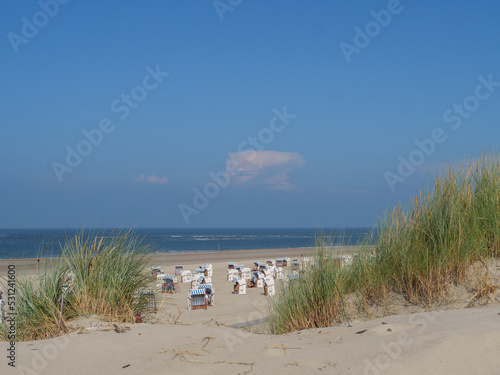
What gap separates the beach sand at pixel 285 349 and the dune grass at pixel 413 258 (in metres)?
0.65

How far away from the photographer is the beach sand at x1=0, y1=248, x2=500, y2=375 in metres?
2.51

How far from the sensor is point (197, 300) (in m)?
11.1

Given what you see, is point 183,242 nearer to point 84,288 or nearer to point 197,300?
point 197,300

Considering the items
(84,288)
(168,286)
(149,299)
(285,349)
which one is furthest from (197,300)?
(285,349)

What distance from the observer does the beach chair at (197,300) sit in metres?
11.0

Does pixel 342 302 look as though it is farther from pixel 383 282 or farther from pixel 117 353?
pixel 117 353

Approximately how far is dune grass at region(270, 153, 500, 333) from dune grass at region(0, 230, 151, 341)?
157 centimetres

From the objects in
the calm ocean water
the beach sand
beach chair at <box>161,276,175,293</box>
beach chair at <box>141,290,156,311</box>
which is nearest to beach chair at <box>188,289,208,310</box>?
the calm ocean water

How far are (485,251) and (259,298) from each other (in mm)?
9094

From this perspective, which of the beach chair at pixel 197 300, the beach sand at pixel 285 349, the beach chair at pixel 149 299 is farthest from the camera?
the beach chair at pixel 197 300

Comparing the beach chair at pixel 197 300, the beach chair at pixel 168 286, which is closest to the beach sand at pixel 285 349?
the beach chair at pixel 197 300

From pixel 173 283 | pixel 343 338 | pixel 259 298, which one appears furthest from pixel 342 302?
pixel 173 283

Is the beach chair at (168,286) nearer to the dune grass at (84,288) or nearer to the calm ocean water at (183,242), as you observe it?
the calm ocean water at (183,242)

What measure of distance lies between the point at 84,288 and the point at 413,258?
3.24 m
